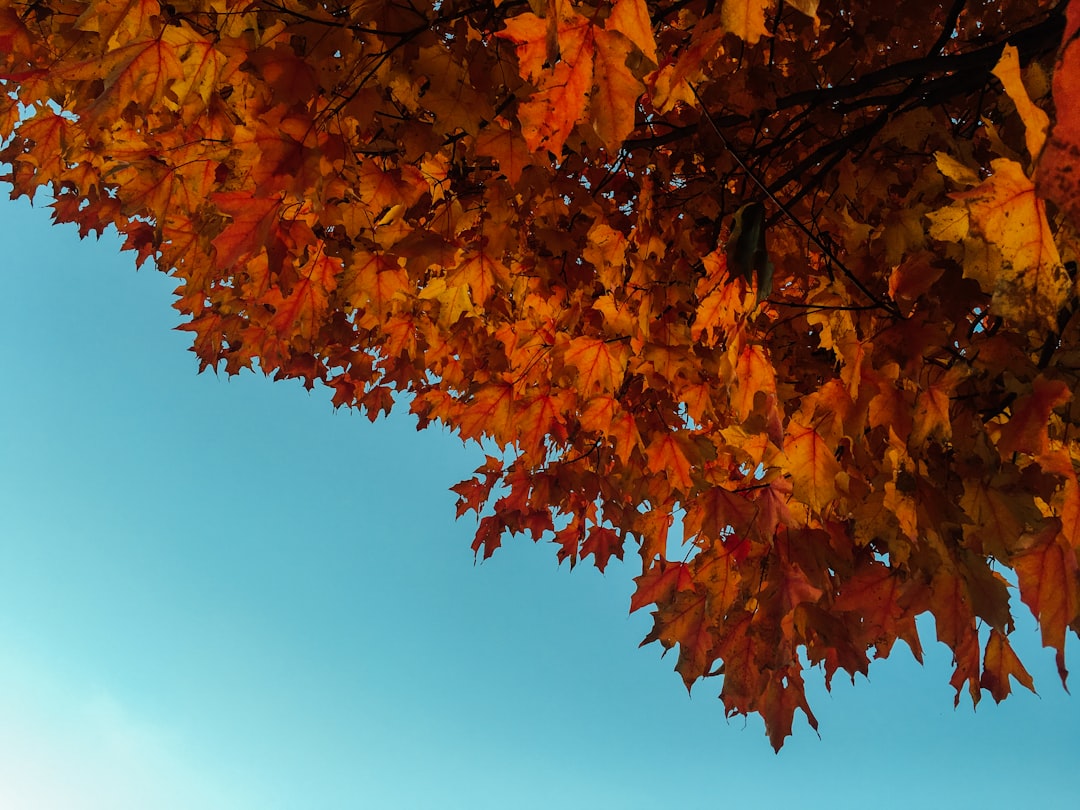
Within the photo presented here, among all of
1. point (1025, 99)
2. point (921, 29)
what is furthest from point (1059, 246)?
point (921, 29)

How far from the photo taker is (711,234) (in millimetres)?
3064

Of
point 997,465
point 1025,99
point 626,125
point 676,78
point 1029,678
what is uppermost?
point 676,78

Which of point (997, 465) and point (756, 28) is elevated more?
point (756, 28)

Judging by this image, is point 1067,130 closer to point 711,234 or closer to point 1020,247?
point 1020,247

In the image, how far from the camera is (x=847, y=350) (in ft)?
6.15

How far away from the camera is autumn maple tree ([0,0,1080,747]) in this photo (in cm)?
151

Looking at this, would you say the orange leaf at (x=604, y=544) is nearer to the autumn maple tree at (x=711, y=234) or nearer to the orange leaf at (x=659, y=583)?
the autumn maple tree at (x=711, y=234)

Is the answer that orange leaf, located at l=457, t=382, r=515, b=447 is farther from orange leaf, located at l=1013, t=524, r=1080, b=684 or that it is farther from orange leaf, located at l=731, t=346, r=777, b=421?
orange leaf, located at l=1013, t=524, r=1080, b=684

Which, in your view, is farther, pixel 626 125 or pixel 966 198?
pixel 626 125

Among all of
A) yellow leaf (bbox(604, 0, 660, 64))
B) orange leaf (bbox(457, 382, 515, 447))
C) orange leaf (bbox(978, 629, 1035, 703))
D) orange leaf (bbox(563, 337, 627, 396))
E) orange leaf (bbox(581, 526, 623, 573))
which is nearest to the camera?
yellow leaf (bbox(604, 0, 660, 64))

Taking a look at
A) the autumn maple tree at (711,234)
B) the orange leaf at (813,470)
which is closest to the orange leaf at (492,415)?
the autumn maple tree at (711,234)

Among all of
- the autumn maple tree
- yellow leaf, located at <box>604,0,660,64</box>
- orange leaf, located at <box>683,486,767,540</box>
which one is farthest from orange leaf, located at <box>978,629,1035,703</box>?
yellow leaf, located at <box>604,0,660,64</box>

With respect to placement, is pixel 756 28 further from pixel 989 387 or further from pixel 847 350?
pixel 989 387

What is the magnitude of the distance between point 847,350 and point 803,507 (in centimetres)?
85
